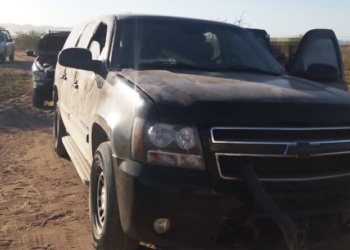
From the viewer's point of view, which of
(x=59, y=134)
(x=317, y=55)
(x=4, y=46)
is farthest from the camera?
(x=4, y=46)

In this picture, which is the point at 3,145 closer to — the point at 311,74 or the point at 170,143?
the point at 311,74

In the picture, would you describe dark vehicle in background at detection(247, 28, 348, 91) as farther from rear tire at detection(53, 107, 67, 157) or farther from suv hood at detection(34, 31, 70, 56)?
suv hood at detection(34, 31, 70, 56)

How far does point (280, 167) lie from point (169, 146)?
0.70 m

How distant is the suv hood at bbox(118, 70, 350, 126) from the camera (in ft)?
11.4

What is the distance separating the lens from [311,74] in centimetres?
550

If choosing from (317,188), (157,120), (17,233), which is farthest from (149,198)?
(17,233)

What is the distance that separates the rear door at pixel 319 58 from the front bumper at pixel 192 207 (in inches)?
89.3

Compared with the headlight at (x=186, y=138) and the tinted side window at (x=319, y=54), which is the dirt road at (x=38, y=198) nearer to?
the headlight at (x=186, y=138)

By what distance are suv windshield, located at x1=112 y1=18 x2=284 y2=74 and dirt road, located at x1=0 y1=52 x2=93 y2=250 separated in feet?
4.89

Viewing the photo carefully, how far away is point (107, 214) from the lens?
12.4 feet

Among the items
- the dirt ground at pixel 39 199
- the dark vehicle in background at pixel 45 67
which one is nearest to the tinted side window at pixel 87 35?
the dirt ground at pixel 39 199

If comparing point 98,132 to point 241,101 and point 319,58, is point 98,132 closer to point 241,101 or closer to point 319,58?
point 241,101

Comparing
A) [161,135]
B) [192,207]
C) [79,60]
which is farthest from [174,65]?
[192,207]

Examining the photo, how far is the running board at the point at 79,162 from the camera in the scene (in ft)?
16.6
